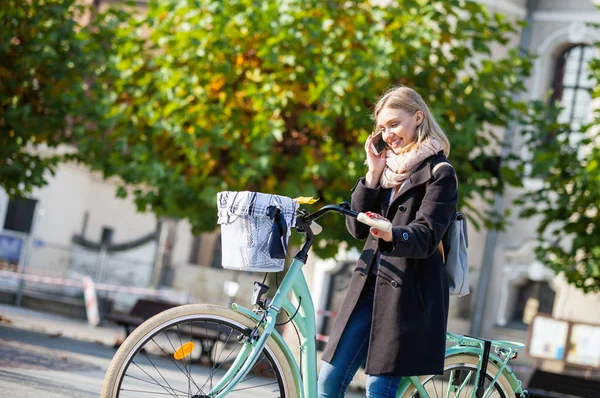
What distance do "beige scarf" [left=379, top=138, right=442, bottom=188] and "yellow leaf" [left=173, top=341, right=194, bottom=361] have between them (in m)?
1.10

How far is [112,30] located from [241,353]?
11.7 m

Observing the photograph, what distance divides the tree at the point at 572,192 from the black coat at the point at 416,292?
8592mm

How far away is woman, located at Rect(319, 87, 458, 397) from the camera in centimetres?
466

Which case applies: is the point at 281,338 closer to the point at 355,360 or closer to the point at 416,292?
the point at 355,360

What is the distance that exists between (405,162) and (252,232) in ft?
2.44

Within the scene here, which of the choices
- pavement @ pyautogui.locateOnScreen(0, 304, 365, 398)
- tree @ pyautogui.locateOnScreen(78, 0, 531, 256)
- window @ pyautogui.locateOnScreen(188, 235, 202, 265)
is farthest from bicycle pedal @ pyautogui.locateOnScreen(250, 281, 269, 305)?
window @ pyautogui.locateOnScreen(188, 235, 202, 265)

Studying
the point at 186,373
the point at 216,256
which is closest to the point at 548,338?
the point at 186,373

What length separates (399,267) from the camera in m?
4.69

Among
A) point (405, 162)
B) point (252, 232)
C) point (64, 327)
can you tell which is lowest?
point (64, 327)

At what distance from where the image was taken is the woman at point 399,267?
15.3ft

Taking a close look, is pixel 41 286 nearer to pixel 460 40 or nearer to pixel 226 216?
pixel 460 40

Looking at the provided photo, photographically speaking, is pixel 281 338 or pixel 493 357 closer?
pixel 281 338

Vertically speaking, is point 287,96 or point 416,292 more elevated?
point 287,96

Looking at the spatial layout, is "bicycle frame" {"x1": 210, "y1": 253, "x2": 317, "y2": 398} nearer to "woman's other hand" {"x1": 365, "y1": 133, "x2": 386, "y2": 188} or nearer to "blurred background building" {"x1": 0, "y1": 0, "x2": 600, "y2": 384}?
"woman's other hand" {"x1": 365, "y1": 133, "x2": 386, "y2": 188}
